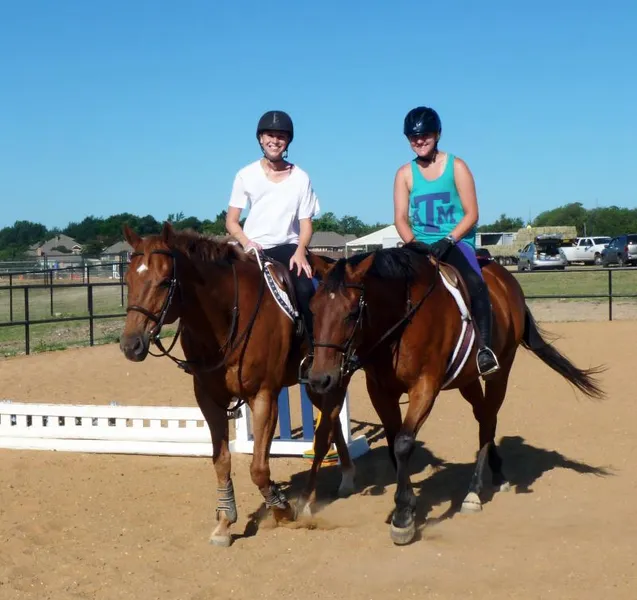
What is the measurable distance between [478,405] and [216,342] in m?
2.74

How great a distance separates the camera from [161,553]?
5.09 meters

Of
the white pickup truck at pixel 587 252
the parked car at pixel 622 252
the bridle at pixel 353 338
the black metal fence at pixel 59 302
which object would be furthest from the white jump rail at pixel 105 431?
the white pickup truck at pixel 587 252

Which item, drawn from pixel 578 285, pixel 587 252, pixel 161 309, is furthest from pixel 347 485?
pixel 587 252

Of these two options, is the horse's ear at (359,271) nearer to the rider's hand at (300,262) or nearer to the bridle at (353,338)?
the bridle at (353,338)

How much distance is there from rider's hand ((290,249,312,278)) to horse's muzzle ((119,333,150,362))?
5.05 feet

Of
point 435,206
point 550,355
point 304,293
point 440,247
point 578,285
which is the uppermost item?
point 435,206

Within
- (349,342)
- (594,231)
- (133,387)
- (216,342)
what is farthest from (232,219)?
(594,231)

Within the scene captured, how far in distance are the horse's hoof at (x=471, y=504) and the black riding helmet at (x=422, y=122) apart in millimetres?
2829

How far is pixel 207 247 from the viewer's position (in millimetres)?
5254

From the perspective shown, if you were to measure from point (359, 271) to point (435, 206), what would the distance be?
1.48 metres

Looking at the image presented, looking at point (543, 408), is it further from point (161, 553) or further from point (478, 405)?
point (161, 553)

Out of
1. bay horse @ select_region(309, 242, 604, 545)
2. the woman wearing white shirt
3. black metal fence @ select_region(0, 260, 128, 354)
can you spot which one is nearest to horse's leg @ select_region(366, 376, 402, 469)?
bay horse @ select_region(309, 242, 604, 545)

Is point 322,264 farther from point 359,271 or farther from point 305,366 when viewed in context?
point 305,366

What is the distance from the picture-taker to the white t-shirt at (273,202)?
231 inches
